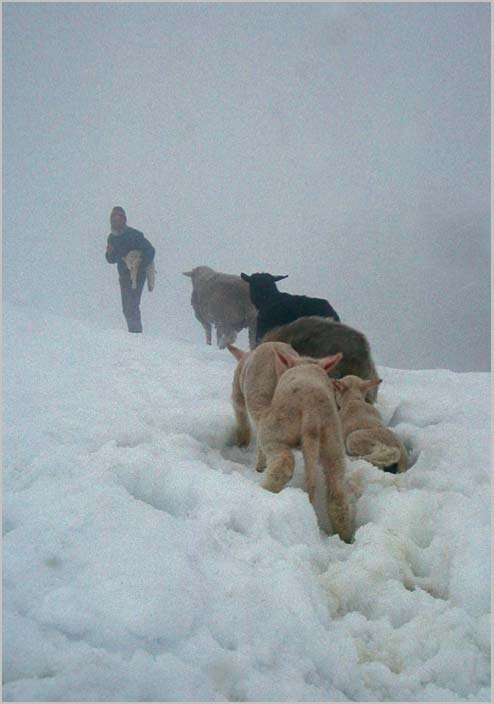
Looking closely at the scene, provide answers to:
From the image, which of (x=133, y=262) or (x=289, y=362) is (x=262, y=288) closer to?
(x=133, y=262)

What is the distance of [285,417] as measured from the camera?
3.34m

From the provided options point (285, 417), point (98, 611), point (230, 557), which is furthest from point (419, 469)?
point (98, 611)

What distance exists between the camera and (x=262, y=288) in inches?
329

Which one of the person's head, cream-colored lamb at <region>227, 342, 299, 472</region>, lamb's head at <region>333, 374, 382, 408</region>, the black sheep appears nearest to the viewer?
cream-colored lamb at <region>227, 342, 299, 472</region>

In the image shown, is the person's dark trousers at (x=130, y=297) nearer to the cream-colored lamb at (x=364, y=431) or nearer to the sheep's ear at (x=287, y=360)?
the cream-colored lamb at (x=364, y=431)

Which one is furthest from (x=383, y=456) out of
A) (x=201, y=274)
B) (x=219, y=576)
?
(x=201, y=274)

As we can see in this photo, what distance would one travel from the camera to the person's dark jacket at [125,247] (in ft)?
35.6

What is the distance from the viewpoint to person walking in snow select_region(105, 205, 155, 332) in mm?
10805

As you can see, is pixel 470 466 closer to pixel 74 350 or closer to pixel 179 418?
pixel 179 418

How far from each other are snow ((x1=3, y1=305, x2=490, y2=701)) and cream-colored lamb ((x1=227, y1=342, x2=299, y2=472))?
0.51m

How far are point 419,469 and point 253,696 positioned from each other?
7.84 ft

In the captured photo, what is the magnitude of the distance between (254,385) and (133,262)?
755cm

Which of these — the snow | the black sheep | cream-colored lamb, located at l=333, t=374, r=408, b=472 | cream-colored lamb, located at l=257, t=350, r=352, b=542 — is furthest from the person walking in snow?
cream-colored lamb, located at l=257, t=350, r=352, b=542

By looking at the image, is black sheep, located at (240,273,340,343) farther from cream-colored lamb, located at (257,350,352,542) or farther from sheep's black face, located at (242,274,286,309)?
cream-colored lamb, located at (257,350,352,542)
